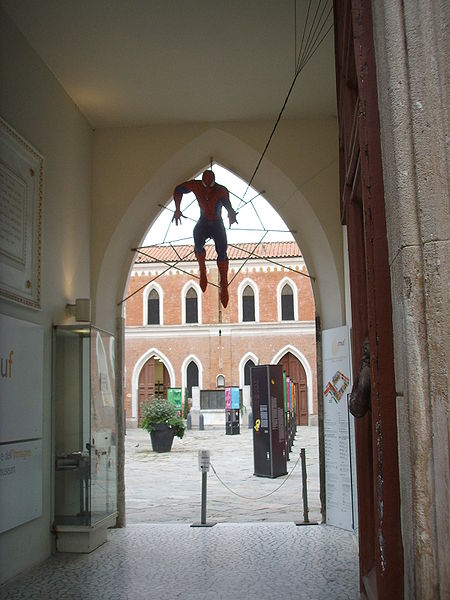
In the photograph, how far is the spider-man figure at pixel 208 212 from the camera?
307 inches

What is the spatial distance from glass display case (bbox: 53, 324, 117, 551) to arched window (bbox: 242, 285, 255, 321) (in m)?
25.2

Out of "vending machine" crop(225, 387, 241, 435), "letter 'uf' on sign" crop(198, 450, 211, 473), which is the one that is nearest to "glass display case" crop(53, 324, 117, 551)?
"letter 'uf' on sign" crop(198, 450, 211, 473)

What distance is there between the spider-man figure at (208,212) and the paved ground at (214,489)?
3333 millimetres

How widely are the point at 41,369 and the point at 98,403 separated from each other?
3.16 ft

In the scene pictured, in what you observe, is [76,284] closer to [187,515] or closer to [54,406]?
[54,406]

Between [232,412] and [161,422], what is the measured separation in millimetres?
7390

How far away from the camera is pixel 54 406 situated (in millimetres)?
7004

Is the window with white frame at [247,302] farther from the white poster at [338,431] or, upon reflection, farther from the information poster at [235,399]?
the white poster at [338,431]

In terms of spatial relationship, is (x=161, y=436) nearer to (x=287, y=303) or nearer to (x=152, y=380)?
(x=152, y=380)

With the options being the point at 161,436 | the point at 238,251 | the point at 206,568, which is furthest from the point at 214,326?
the point at 206,568

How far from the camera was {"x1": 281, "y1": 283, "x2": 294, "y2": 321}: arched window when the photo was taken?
32.4m

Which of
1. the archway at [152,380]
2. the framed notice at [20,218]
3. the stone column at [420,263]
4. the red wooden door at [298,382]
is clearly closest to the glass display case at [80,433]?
the framed notice at [20,218]

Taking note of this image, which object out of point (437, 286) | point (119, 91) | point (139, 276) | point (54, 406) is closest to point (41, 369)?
point (54, 406)

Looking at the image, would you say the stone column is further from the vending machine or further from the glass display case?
Answer: the vending machine
